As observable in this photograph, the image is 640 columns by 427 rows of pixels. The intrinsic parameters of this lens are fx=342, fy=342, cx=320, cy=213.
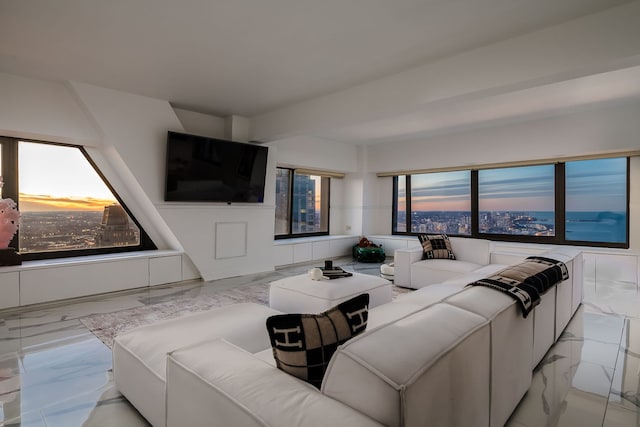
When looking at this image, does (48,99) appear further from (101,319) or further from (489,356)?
(489,356)

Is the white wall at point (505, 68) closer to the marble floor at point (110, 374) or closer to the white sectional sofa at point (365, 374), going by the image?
the white sectional sofa at point (365, 374)

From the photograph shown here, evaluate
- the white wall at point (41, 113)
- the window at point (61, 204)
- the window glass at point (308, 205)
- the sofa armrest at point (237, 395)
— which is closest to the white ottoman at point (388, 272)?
the window glass at point (308, 205)

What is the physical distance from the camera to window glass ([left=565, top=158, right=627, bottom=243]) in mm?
5039

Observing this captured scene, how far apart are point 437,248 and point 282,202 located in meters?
3.23

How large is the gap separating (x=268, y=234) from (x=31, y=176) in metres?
3.15

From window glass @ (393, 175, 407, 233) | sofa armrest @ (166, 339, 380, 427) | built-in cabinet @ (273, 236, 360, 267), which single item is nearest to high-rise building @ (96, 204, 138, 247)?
built-in cabinet @ (273, 236, 360, 267)

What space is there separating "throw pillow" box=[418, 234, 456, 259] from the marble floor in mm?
1577

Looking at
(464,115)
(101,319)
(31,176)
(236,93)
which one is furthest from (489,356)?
(31,176)

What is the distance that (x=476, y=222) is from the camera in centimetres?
647

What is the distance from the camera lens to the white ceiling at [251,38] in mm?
2375

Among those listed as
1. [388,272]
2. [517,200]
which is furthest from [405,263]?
[517,200]

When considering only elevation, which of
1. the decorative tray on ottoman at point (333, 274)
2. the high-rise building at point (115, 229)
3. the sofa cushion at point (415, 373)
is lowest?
the decorative tray on ottoman at point (333, 274)

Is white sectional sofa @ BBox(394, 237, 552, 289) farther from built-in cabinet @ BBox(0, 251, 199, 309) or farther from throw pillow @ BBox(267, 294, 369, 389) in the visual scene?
throw pillow @ BBox(267, 294, 369, 389)

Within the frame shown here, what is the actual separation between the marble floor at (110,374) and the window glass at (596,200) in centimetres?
192
